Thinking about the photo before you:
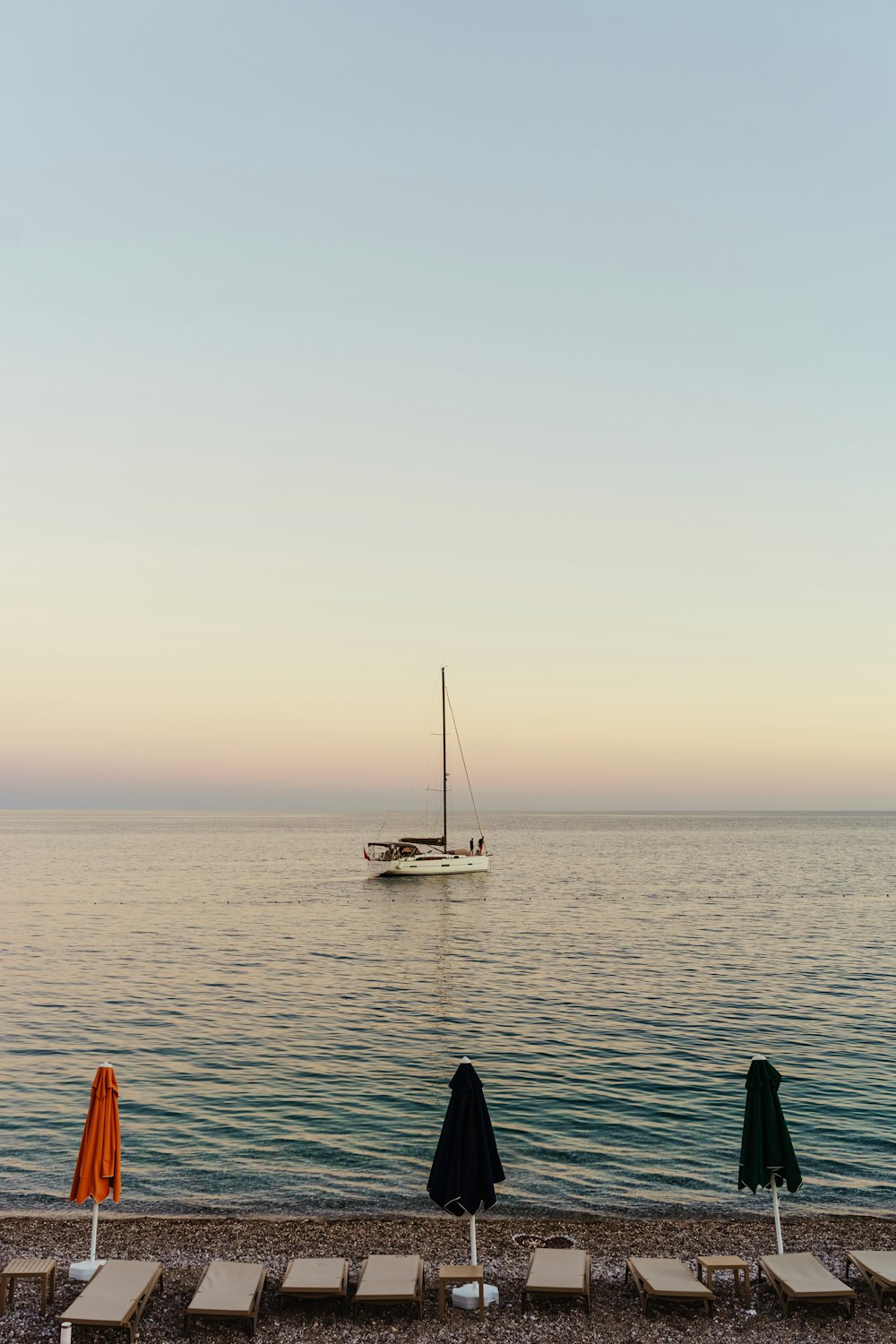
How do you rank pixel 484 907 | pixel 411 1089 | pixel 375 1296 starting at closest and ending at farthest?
pixel 375 1296 → pixel 411 1089 → pixel 484 907

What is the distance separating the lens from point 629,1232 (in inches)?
613

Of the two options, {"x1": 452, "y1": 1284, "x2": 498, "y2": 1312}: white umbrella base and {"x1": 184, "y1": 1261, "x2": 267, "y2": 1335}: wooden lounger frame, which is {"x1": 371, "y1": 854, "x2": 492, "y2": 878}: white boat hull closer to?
{"x1": 452, "y1": 1284, "x2": 498, "y2": 1312}: white umbrella base

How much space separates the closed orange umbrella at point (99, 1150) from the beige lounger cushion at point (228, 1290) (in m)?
1.86

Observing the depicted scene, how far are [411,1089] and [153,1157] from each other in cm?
742

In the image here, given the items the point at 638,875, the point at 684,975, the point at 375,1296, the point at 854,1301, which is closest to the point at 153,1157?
the point at 375,1296

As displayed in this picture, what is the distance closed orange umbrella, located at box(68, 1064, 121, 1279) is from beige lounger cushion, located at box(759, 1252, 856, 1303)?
9.01 metres

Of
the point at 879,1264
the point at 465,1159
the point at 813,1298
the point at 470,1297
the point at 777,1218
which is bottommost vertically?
the point at 470,1297

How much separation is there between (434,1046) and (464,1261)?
56.4ft

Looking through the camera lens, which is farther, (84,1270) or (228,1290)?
(84,1270)

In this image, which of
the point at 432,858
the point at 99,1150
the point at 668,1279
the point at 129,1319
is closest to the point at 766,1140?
the point at 668,1279

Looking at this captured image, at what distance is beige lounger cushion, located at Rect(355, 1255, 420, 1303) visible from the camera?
12086mm

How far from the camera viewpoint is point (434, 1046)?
102ft

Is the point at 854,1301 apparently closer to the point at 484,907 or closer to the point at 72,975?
the point at 72,975

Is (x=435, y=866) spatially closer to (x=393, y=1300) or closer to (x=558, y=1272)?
(x=558, y=1272)
